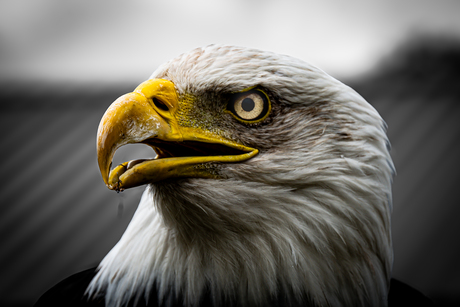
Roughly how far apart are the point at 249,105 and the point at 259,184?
180 millimetres

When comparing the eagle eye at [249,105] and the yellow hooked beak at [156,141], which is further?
the eagle eye at [249,105]

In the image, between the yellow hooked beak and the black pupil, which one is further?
the black pupil

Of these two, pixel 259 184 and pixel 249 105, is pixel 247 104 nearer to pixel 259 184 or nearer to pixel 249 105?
pixel 249 105

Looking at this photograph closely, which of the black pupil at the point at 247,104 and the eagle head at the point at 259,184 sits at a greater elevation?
the black pupil at the point at 247,104

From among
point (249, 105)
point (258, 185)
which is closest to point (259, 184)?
point (258, 185)

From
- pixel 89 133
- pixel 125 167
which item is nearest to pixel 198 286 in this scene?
pixel 125 167

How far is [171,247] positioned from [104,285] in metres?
0.28

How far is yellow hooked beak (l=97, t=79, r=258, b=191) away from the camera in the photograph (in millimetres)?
611

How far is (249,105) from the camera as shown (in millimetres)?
734

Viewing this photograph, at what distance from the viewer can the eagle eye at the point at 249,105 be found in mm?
731

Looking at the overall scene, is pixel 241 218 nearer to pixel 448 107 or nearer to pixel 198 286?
pixel 198 286

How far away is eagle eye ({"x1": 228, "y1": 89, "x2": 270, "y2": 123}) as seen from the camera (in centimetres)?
73

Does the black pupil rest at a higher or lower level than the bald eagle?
higher

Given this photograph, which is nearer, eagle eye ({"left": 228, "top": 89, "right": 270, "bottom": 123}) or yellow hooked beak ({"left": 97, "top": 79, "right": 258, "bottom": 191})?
yellow hooked beak ({"left": 97, "top": 79, "right": 258, "bottom": 191})
